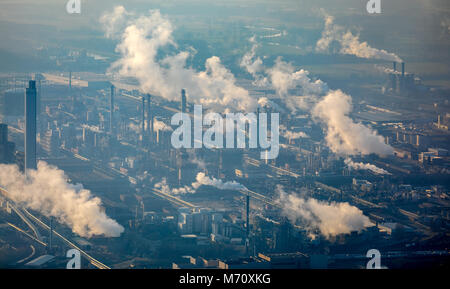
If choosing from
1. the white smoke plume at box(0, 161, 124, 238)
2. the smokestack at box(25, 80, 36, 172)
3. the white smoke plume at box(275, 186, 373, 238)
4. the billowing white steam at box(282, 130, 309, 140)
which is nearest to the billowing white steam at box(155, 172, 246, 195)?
the white smoke plume at box(275, 186, 373, 238)

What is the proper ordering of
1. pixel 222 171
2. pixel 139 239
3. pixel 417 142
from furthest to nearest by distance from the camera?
1. pixel 417 142
2. pixel 222 171
3. pixel 139 239

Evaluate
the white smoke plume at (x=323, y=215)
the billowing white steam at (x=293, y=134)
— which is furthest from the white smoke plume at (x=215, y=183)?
the billowing white steam at (x=293, y=134)

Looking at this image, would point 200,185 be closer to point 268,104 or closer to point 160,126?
point 160,126

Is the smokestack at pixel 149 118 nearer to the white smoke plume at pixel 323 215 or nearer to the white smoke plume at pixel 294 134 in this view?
the white smoke plume at pixel 294 134

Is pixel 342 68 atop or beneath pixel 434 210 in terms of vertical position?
atop

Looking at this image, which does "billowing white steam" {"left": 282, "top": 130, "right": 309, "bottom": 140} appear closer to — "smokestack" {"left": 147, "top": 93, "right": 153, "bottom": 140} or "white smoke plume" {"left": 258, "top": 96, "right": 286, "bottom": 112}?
"white smoke plume" {"left": 258, "top": 96, "right": 286, "bottom": 112}
